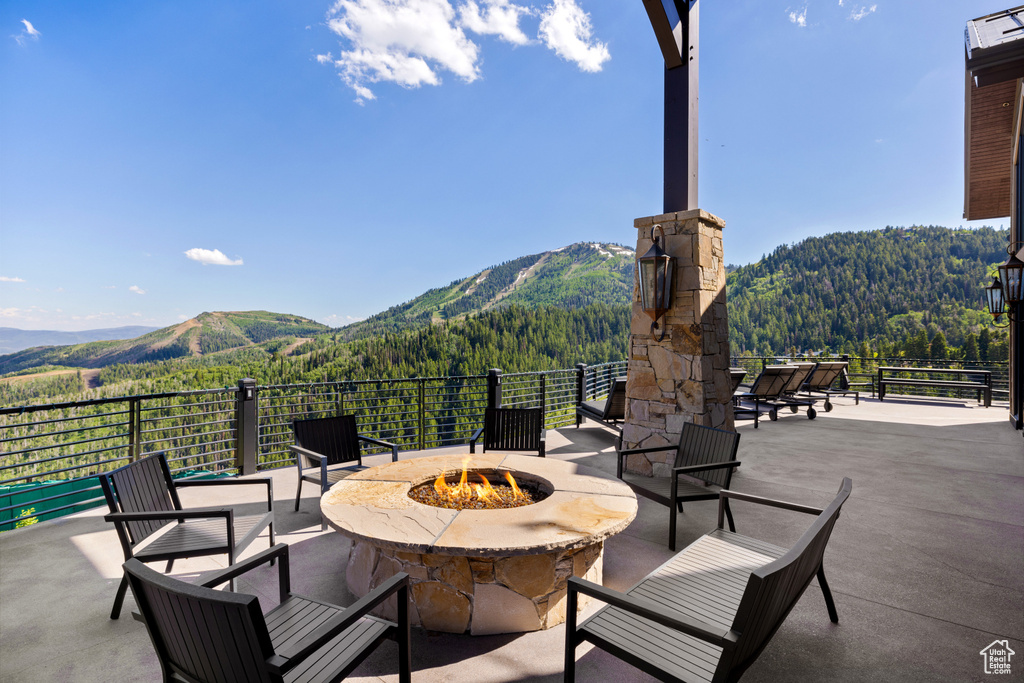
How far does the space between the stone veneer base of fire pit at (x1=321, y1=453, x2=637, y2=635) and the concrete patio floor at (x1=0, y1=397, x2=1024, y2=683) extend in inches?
3.9

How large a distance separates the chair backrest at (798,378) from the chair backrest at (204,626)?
815cm

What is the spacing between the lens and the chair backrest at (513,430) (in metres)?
4.14

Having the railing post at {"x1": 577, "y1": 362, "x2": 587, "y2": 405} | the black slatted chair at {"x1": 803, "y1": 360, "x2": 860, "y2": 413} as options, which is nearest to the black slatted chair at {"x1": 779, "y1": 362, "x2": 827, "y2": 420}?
the black slatted chair at {"x1": 803, "y1": 360, "x2": 860, "y2": 413}

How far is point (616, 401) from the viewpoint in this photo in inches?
213

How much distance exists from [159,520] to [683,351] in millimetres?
3970

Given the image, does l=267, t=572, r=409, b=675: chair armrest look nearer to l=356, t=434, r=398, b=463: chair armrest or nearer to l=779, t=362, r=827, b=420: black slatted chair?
l=356, t=434, r=398, b=463: chair armrest

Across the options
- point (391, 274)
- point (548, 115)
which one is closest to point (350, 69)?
point (548, 115)

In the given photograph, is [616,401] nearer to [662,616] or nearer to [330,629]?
[662,616]

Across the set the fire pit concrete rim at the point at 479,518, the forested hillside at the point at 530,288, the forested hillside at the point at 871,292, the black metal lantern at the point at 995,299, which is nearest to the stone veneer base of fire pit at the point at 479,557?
the fire pit concrete rim at the point at 479,518

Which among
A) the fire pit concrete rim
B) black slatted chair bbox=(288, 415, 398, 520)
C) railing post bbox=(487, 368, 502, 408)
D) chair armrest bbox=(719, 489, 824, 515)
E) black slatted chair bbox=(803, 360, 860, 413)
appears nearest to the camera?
the fire pit concrete rim

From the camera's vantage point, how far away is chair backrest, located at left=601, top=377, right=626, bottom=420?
5320 millimetres

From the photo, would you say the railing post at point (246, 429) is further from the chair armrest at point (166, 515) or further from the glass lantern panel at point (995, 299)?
the glass lantern panel at point (995, 299)

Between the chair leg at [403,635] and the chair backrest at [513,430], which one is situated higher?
the chair backrest at [513,430]

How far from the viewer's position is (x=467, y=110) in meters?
36.2
